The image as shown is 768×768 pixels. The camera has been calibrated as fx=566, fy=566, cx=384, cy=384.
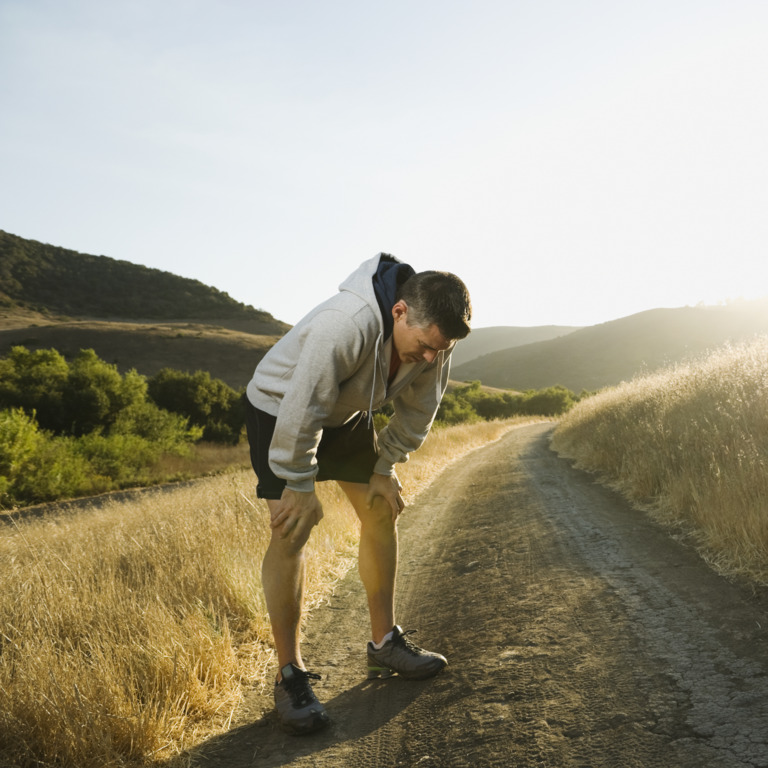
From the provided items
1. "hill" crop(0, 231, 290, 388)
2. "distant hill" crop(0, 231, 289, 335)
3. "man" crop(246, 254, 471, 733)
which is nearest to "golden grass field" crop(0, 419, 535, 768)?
"man" crop(246, 254, 471, 733)

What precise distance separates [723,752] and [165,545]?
148 inches

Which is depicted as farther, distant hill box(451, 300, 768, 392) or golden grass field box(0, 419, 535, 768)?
distant hill box(451, 300, 768, 392)

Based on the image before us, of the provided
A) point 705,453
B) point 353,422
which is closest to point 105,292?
point 705,453

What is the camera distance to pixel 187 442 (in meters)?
27.4

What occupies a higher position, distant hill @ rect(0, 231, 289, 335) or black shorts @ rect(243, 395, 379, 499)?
distant hill @ rect(0, 231, 289, 335)

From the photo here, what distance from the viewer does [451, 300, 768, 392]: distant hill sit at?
94.0 meters

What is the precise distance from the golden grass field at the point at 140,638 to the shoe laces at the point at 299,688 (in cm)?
34

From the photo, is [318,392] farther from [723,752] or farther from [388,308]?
[723,752]

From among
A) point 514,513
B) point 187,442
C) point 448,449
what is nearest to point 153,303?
point 187,442

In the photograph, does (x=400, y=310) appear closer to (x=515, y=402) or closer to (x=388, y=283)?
(x=388, y=283)

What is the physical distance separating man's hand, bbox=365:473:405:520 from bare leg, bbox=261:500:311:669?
1.60ft

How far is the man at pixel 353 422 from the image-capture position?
2340 millimetres

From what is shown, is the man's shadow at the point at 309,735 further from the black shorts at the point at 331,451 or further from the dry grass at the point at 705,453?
the dry grass at the point at 705,453

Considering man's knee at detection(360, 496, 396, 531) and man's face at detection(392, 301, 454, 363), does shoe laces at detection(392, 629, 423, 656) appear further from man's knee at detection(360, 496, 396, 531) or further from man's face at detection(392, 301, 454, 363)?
man's face at detection(392, 301, 454, 363)
